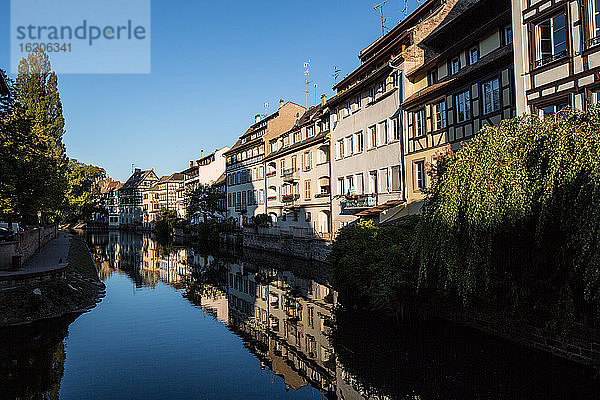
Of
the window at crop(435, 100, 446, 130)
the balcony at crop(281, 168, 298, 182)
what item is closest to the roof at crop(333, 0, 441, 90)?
the window at crop(435, 100, 446, 130)

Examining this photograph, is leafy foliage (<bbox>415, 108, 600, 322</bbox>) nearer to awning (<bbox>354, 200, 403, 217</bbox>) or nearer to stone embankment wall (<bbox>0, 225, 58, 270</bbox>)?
awning (<bbox>354, 200, 403, 217</bbox>)

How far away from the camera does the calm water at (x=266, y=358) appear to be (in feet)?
35.4

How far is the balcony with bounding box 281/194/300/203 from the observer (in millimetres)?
44009

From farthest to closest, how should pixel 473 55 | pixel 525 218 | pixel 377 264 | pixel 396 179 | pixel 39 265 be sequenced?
pixel 396 179
pixel 39 265
pixel 473 55
pixel 377 264
pixel 525 218

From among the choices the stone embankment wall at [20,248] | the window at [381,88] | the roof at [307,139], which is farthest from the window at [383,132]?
the stone embankment wall at [20,248]

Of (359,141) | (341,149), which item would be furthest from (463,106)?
(341,149)

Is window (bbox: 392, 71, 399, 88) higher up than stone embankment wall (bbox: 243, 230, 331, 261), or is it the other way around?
window (bbox: 392, 71, 399, 88)

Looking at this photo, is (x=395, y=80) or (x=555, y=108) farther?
(x=395, y=80)

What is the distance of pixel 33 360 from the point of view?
13.3 metres

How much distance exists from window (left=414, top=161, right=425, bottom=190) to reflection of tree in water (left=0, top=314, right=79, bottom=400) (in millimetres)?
17570

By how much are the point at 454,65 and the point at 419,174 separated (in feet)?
19.2

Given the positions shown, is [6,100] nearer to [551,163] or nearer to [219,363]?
[219,363]

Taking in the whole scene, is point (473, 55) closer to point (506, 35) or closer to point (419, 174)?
point (506, 35)

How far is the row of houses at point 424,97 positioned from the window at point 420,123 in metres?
0.05
